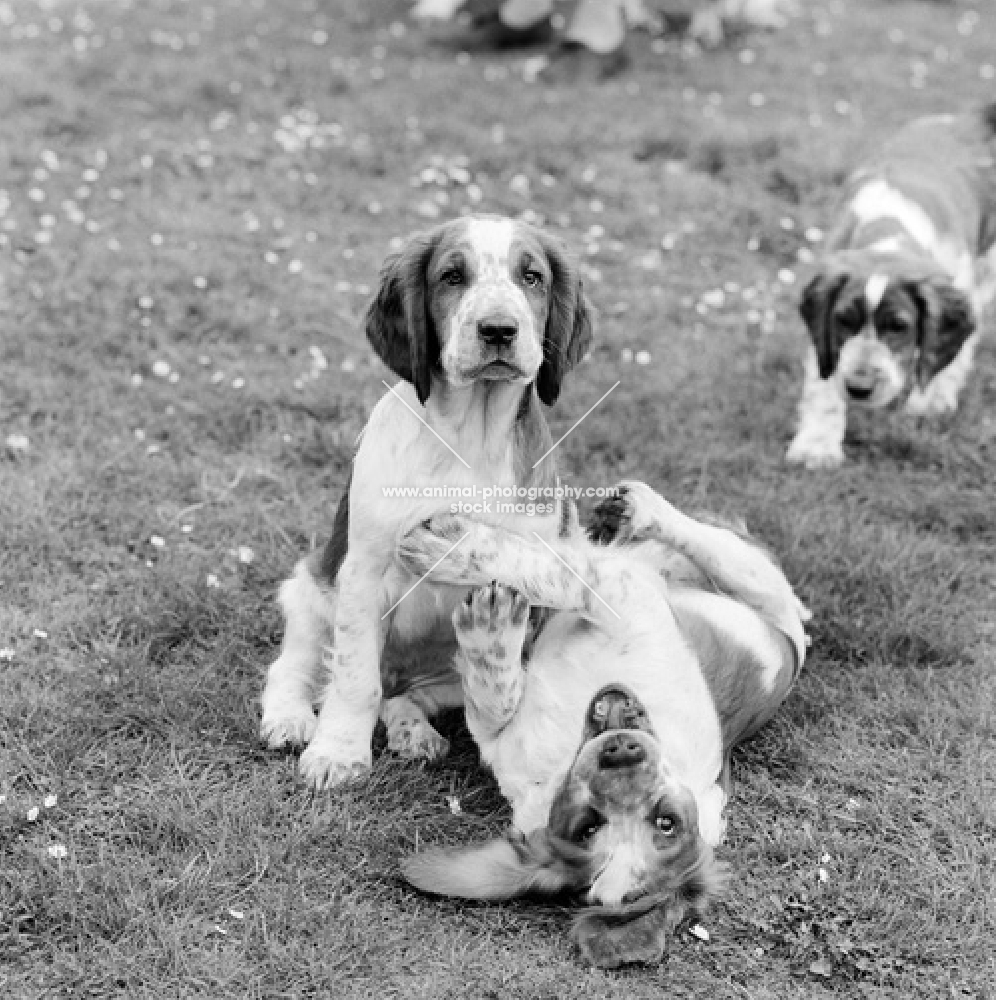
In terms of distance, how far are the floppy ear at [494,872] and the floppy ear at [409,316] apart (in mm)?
1278

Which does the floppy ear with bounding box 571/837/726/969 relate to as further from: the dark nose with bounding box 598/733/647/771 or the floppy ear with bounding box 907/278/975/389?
the floppy ear with bounding box 907/278/975/389

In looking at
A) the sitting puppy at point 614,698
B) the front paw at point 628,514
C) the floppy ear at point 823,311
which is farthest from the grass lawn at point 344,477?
the front paw at point 628,514

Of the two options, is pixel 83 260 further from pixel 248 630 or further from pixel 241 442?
pixel 248 630

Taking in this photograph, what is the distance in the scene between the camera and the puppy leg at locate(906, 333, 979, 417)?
607 cm

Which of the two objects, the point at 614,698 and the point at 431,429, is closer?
the point at 614,698

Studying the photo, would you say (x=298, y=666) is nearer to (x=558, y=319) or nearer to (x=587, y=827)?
(x=587, y=827)

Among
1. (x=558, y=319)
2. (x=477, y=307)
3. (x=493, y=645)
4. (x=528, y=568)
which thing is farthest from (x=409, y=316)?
(x=493, y=645)

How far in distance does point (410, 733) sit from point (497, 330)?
4.19ft

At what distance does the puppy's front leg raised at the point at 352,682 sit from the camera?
3.80 meters

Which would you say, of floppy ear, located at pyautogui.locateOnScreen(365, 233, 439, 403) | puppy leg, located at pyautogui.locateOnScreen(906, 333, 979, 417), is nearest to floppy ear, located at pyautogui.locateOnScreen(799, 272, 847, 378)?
puppy leg, located at pyautogui.locateOnScreen(906, 333, 979, 417)

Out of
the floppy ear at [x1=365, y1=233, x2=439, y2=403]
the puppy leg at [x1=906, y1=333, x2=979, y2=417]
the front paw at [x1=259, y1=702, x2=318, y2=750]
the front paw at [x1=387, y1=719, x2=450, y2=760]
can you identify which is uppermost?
the floppy ear at [x1=365, y1=233, x2=439, y2=403]

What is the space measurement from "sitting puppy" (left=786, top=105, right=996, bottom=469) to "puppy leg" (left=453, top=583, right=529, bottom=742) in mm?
2397

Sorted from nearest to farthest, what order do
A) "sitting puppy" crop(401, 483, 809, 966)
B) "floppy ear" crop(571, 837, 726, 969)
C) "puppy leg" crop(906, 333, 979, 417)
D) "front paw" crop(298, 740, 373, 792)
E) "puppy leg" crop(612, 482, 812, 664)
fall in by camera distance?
"floppy ear" crop(571, 837, 726, 969) < "sitting puppy" crop(401, 483, 809, 966) < "front paw" crop(298, 740, 373, 792) < "puppy leg" crop(612, 482, 812, 664) < "puppy leg" crop(906, 333, 979, 417)

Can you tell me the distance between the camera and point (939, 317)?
560 cm
